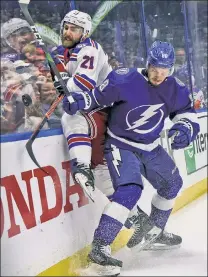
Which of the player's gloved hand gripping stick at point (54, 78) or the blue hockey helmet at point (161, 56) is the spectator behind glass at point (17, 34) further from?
the blue hockey helmet at point (161, 56)

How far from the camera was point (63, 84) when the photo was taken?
2188 millimetres

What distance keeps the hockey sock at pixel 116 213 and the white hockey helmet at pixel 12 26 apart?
0.84 meters

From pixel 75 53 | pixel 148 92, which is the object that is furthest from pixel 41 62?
pixel 148 92

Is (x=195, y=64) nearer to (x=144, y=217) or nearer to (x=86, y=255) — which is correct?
(x=144, y=217)

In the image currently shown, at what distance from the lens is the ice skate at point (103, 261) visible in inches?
85.9

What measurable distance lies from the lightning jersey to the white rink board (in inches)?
10.9

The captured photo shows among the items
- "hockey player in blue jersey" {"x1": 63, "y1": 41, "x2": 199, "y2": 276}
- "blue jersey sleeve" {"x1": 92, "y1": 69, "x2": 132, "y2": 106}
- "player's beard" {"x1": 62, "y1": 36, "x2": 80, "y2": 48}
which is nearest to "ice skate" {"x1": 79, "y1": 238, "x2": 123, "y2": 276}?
"hockey player in blue jersey" {"x1": 63, "y1": 41, "x2": 199, "y2": 276}

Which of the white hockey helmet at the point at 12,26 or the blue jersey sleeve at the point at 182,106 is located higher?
the white hockey helmet at the point at 12,26

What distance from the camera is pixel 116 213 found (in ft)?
7.27

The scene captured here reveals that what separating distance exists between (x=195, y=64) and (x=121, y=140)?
2202 mm

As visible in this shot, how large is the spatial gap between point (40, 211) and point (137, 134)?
2.01ft

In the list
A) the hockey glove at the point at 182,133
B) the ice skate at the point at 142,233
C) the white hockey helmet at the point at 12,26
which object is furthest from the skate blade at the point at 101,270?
the white hockey helmet at the point at 12,26

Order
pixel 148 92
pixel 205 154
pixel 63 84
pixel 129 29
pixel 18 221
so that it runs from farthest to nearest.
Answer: pixel 205 154 < pixel 129 29 < pixel 148 92 < pixel 63 84 < pixel 18 221

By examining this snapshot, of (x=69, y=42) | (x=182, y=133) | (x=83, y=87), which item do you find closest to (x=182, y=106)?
(x=182, y=133)
